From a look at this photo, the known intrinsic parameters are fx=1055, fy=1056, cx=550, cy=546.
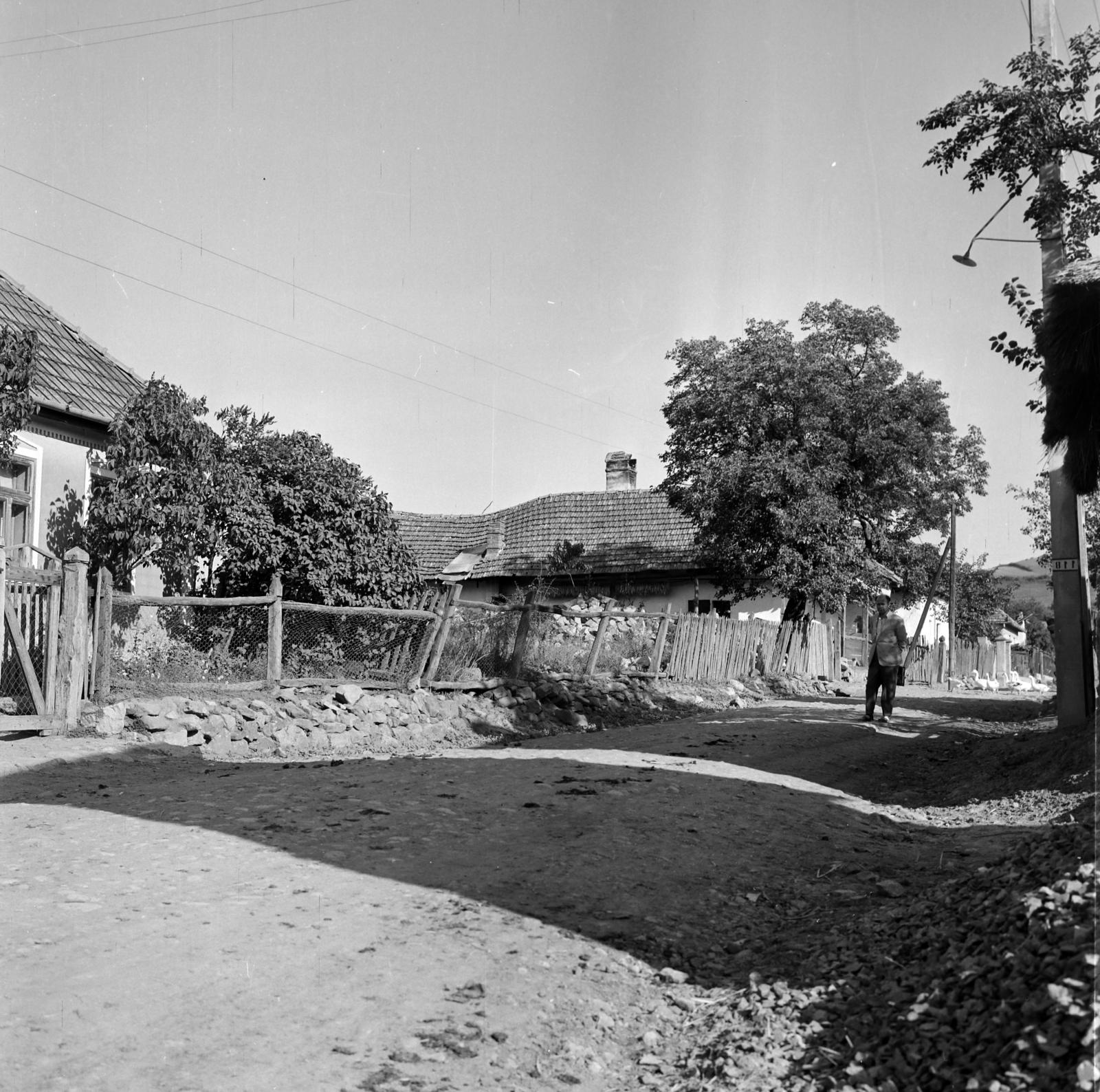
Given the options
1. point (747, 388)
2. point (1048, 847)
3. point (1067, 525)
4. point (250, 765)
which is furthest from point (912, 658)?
point (1048, 847)

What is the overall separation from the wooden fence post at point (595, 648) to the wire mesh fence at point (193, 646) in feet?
20.0

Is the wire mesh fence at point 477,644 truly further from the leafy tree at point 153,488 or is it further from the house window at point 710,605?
the house window at point 710,605

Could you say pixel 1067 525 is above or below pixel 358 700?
above

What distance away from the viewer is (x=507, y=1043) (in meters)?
3.55

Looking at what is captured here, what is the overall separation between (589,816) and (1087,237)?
9408mm

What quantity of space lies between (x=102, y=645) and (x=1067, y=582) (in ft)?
34.4

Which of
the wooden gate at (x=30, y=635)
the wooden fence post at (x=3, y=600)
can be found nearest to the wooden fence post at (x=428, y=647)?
the wooden gate at (x=30, y=635)

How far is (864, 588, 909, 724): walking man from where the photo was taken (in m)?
14.8

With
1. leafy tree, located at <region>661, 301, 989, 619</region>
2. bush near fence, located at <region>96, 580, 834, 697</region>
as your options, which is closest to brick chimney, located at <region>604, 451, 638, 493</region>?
leafy tree, located at <region>661, 301, 989, 619</region>

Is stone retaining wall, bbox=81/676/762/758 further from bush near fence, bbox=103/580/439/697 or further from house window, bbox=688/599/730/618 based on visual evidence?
house window, bbox=688/599/730/618

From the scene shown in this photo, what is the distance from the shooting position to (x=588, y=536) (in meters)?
37.9

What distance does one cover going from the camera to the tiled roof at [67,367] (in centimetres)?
1577

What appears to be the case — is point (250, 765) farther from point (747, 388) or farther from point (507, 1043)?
point (747, 388)

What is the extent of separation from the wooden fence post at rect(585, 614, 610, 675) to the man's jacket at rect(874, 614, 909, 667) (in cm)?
466
